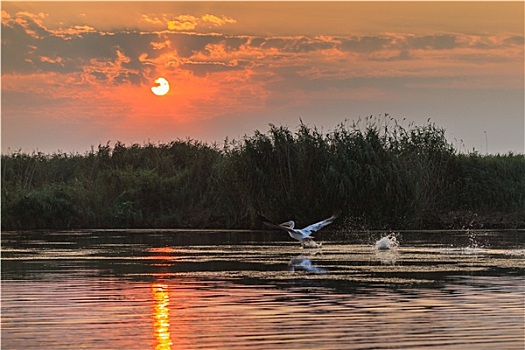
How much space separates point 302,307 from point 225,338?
259 centimetres

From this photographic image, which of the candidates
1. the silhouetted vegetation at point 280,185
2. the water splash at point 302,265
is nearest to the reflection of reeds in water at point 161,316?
the water splash at point 302,265

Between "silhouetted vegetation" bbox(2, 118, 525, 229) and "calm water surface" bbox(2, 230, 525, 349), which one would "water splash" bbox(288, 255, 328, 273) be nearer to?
"calm water surface" bbox(2, 230, 525, 349)

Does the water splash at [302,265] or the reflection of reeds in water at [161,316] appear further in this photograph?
the water splash at [302,265]

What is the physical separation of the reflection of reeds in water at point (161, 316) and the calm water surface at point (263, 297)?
0.5 inches

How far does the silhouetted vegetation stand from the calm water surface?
7.99m

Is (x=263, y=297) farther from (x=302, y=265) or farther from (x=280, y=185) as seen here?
(x=280, y=185)

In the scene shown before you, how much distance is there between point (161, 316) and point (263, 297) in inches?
85.5

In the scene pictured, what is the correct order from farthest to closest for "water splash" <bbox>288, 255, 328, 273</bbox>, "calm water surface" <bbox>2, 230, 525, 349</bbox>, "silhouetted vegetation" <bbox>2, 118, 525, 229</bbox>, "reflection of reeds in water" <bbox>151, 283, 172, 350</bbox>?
1. "silhouetted vegetation" <bbox>2, 118, 525, 229</bbox>
2. "water splash" <bbox>288, 255, 328, 273</bbox>
3. "calm water surface" <bbox>2, 230, 525, 349</bbox>
4. "reflection of reeds in water" <bbox>151, 283, 172, 350</bbox>

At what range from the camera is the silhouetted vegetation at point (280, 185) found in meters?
Result: 34.1

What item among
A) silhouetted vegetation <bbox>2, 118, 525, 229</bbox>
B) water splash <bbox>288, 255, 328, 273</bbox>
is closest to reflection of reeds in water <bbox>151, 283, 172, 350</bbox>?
water splash <bbox>288, 255, 328, 273</bbox>

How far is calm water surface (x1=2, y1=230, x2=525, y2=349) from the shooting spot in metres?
11.0

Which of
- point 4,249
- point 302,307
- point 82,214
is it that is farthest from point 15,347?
point 82,214

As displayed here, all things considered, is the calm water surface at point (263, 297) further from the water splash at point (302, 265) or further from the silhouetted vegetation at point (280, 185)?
the silhouetted vegetation at point (280, 185)

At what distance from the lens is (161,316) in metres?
12.7
